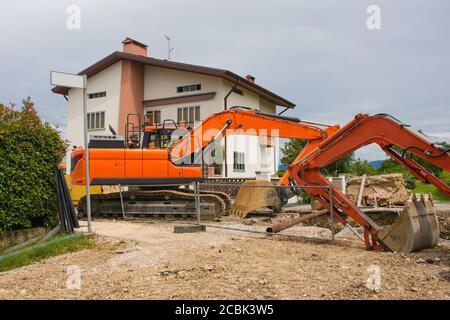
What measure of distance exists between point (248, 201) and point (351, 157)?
66.4 feet

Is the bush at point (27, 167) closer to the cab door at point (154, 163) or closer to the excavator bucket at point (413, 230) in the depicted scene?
the cab door at point (154, 163)

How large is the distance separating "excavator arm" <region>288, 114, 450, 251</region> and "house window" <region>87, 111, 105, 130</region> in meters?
23.4

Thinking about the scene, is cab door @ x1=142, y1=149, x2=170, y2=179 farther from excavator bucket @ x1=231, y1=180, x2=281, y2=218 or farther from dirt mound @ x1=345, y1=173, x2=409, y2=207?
dirt mound @ x1=345, y1=173, x2=409, y2=207

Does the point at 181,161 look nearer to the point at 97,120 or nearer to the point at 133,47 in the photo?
the point at 97,120

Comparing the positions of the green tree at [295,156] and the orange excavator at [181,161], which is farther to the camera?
the green tree at [295,156]

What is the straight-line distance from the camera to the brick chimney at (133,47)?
97.6 ft

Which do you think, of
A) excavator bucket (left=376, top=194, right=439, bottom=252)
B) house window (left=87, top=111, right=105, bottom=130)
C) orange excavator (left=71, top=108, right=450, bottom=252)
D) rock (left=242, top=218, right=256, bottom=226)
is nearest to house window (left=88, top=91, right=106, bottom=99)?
house window (left=87, top=111, right=105, bottom=130)

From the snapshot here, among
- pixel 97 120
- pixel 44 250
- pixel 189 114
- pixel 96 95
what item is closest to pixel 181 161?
pixel 44 250

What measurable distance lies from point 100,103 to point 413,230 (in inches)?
1031

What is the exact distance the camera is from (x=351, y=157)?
31.6 m

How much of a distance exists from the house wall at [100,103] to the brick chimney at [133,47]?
139 centimetres

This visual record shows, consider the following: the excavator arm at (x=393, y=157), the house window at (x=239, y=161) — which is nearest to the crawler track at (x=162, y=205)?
the excavator arm at (x=393, y=157)

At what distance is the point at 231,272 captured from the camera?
596 centimetres

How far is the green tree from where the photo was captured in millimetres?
30266
